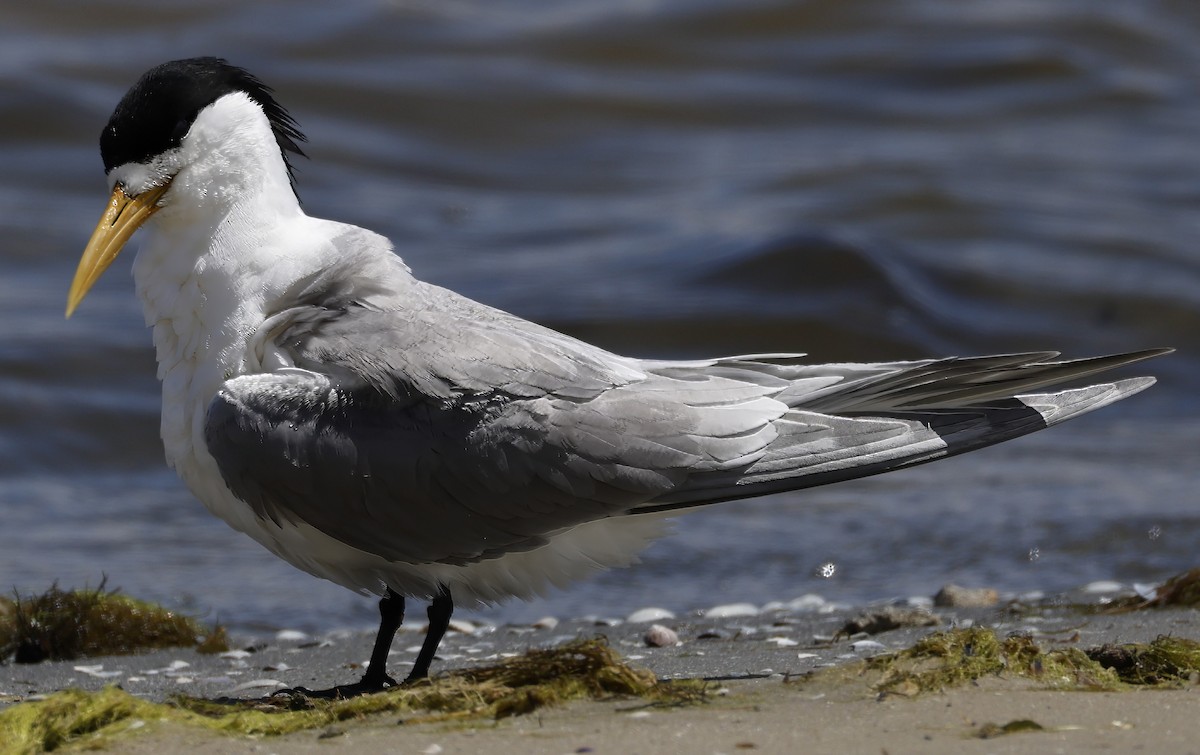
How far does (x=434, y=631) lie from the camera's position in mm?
3979

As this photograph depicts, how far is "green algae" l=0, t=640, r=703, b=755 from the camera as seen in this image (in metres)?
3.12

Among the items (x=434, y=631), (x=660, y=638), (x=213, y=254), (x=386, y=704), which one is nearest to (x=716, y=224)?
(x=660, y=638)

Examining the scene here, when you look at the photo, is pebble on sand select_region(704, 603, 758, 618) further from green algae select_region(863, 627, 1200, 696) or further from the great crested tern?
green algae select_region(863, 627, 1200, 696)

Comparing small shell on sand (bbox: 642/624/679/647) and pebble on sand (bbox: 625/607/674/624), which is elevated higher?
small shell on sand (bbox: 642/624/679/647)

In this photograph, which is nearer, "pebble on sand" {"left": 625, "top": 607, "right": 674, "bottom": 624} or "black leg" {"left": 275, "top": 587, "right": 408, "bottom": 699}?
"black leg" {"left": 275, "top": 587, "right": 408, "bottom": 699}

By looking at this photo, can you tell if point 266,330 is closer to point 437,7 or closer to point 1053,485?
point 1053,485

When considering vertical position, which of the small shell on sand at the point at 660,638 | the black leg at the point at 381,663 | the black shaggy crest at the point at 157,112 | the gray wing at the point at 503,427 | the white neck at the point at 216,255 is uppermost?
the black shaggy crest at the point at 157,112

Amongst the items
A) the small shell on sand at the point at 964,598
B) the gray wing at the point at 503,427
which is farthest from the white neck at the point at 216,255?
the small shell on sand at the point at 964,598

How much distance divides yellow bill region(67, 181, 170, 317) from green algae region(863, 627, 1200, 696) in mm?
2147

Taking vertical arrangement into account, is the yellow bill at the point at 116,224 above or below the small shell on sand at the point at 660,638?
above

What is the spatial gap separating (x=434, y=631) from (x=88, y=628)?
1.64m

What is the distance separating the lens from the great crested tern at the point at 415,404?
12.4 feet

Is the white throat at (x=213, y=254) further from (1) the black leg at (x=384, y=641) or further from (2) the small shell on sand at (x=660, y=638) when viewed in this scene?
(2) the small shell on sand at (x=660, y=638)

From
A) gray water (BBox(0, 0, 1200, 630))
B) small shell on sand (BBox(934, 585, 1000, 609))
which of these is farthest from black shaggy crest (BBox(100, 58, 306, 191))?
small shell on sand (BBox(934, 585, 1000, 609))
